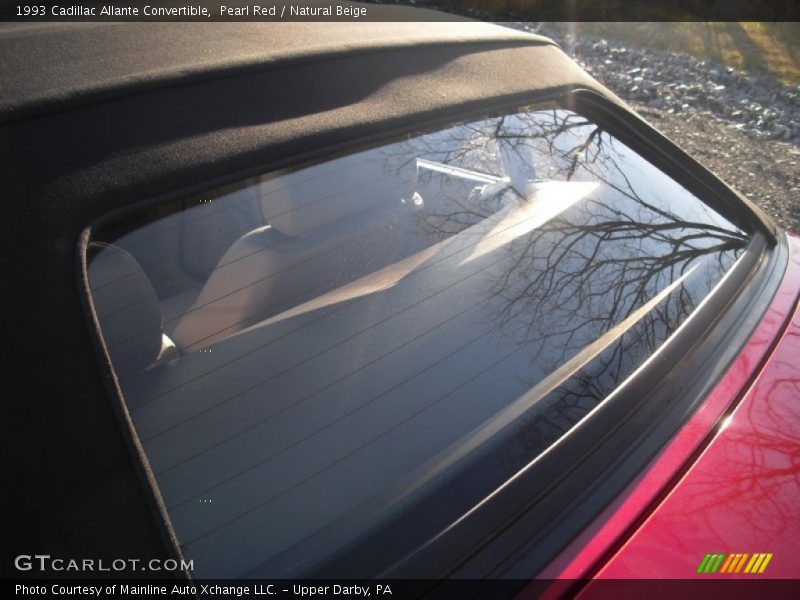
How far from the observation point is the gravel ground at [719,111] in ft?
17.0

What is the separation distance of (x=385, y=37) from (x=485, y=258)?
1.89ft

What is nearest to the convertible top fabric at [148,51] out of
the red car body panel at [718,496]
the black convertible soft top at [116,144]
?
the black convertible soft top at [116,144]

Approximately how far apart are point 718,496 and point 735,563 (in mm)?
117

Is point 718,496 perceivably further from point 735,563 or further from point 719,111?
point 719,111

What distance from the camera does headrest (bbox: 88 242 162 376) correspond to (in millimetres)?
1072

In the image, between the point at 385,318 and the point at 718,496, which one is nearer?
the point at 718,496

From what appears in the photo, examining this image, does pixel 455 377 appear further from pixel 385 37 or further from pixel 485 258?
pixel 385 37

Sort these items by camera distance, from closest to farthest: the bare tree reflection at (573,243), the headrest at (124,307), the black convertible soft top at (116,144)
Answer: the black convertible soft top at (116,144)
the headrest at (124,307)
the bare tree reflection at (573,243)

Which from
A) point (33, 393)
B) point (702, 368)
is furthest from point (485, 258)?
point (33, 393)

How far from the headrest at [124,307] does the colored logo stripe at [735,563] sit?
99cm

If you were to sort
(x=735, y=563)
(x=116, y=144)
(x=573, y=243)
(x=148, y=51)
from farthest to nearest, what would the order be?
(x=573, y=243), (x=148, y=51), (x=735, y=563), (x=116, y=144)

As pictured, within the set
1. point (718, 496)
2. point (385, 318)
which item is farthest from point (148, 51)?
point (718, 496)

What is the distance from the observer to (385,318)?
1422 millimetres

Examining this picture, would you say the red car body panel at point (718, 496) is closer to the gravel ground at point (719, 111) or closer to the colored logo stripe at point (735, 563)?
the colored logo stripe at point (735, 563)
